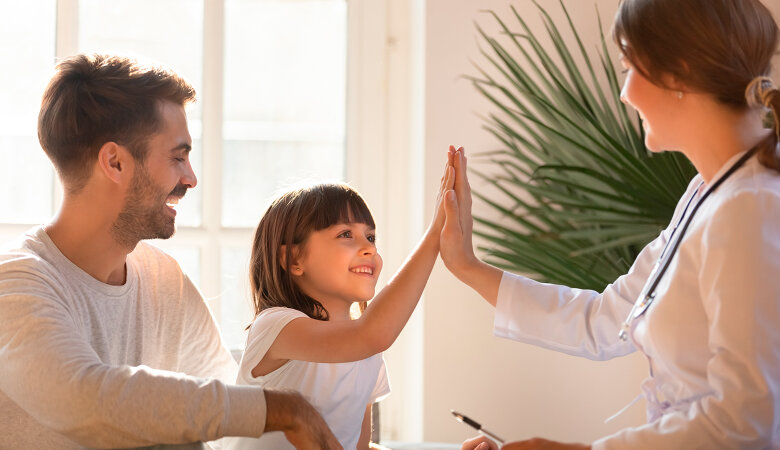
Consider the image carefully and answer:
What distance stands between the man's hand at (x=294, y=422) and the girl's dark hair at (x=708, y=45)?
796 mm

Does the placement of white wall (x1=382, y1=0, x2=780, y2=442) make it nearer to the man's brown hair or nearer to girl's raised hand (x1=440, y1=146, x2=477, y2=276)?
girl's raised hand (x1=440, y1=146, x2=477, y2=276)

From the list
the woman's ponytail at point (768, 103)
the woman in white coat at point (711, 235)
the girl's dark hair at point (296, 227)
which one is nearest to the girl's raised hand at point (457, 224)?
the girl's dark hair at point (296, 227)

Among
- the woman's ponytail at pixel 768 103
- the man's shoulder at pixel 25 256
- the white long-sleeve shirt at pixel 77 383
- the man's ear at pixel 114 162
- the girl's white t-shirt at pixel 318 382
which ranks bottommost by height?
the girl's white t-shirt at pixel 318 382

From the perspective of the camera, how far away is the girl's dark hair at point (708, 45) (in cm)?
130

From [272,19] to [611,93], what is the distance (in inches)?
49.5

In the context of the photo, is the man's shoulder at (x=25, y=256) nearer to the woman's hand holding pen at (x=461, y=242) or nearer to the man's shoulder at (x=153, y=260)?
the man's shoulder at (x=153, y=260)

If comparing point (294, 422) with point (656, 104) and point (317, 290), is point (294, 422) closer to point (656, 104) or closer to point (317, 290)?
point (317, 290)

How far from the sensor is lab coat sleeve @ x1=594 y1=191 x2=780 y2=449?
3.81 ft

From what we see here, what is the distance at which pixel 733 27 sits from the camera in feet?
4.28

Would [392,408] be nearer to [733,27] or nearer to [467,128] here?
[467,128]

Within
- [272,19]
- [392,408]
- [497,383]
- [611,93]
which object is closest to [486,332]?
[497,383]

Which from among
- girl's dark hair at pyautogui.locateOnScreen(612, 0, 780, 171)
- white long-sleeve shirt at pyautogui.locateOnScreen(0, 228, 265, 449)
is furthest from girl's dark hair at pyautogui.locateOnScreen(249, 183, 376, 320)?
girl's dark hair at pyautogui.locateOnScreen(612, 0, 780, 171)

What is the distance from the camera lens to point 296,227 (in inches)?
75.4

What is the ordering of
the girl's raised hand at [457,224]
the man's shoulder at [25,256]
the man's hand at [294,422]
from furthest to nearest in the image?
the girl's raised hand at [457,224] < the man's shoulder at [25,256] < the man's hand at [294,422]
